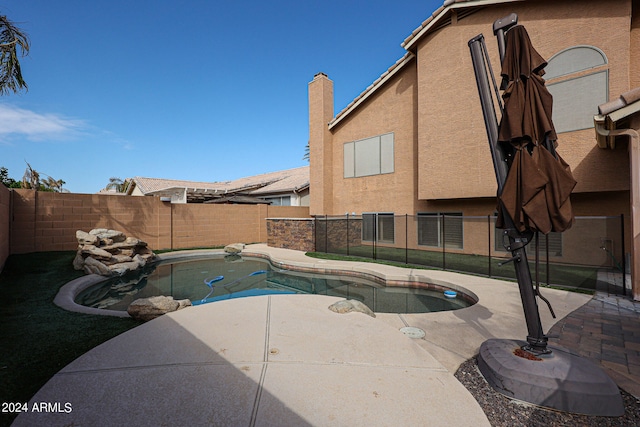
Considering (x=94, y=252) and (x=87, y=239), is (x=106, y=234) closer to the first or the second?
(x=87, y=239)

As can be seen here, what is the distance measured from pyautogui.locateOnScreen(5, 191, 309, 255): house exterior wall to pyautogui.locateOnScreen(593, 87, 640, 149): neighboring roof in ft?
43.8

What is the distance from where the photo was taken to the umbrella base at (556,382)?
218 centimetres

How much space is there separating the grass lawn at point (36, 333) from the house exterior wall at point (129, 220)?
3.35m

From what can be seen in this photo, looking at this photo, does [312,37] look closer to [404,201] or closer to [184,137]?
[404,201]

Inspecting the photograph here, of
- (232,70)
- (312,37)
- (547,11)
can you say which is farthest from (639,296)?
(232,70)

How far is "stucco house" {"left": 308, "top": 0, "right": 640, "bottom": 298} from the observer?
313 inches

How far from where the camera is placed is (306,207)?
56.9ft

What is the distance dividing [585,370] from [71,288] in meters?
8.99

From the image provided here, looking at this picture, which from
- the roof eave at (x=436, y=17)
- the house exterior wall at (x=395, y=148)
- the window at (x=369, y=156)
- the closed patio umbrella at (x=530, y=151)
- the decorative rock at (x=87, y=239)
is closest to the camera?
the closed patio umbrella at (x=530, y=151)

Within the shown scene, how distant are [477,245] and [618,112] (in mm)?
5855

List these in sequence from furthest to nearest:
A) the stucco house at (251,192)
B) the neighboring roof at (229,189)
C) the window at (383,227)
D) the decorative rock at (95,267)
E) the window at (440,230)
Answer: the neighboring roof at (229,189)
the stucco house at (251,192)
the window at (383,227)
the window at (440,230)
the decorative rock at (95,267)

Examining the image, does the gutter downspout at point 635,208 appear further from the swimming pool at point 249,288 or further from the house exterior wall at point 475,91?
the house exterior wall at point 475,91

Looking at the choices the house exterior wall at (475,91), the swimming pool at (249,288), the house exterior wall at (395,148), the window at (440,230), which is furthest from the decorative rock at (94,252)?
the house exterior wall at (475,91)

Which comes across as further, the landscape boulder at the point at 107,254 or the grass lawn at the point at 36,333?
the landscape boulder at the point at 107,254
